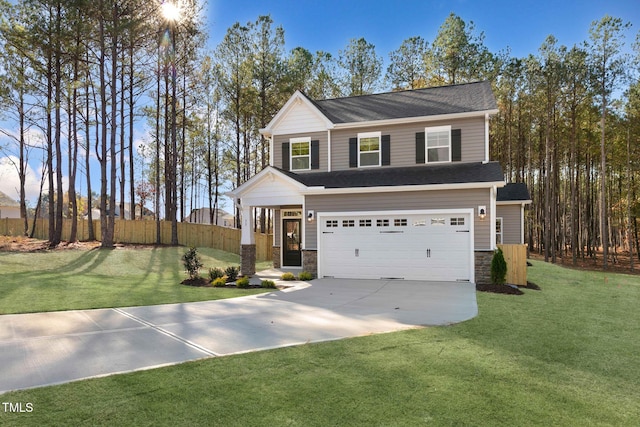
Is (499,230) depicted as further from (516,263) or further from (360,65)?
(360,65)

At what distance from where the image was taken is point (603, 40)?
18.9 m

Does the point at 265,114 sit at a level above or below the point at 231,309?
above

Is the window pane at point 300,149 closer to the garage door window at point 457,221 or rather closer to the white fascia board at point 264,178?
the white fascia board at point 264,178

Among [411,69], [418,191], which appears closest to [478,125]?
[418,191]

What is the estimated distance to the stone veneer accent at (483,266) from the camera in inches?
449

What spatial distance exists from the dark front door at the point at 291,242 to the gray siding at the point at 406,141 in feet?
10.1

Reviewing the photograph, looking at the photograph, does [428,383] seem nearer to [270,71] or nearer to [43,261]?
[43,261]

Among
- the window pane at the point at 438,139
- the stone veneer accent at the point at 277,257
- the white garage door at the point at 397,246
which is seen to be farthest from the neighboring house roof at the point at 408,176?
the stone veneer accent at the point at 277,257

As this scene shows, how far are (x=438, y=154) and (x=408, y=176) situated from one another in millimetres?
1752

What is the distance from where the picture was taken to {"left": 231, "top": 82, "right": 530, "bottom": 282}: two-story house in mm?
11758

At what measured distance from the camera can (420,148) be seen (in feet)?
45.8

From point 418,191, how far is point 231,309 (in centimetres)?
730

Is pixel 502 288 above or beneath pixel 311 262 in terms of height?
beneath

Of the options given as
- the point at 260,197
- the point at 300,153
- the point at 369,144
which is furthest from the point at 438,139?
the point at 260,197
